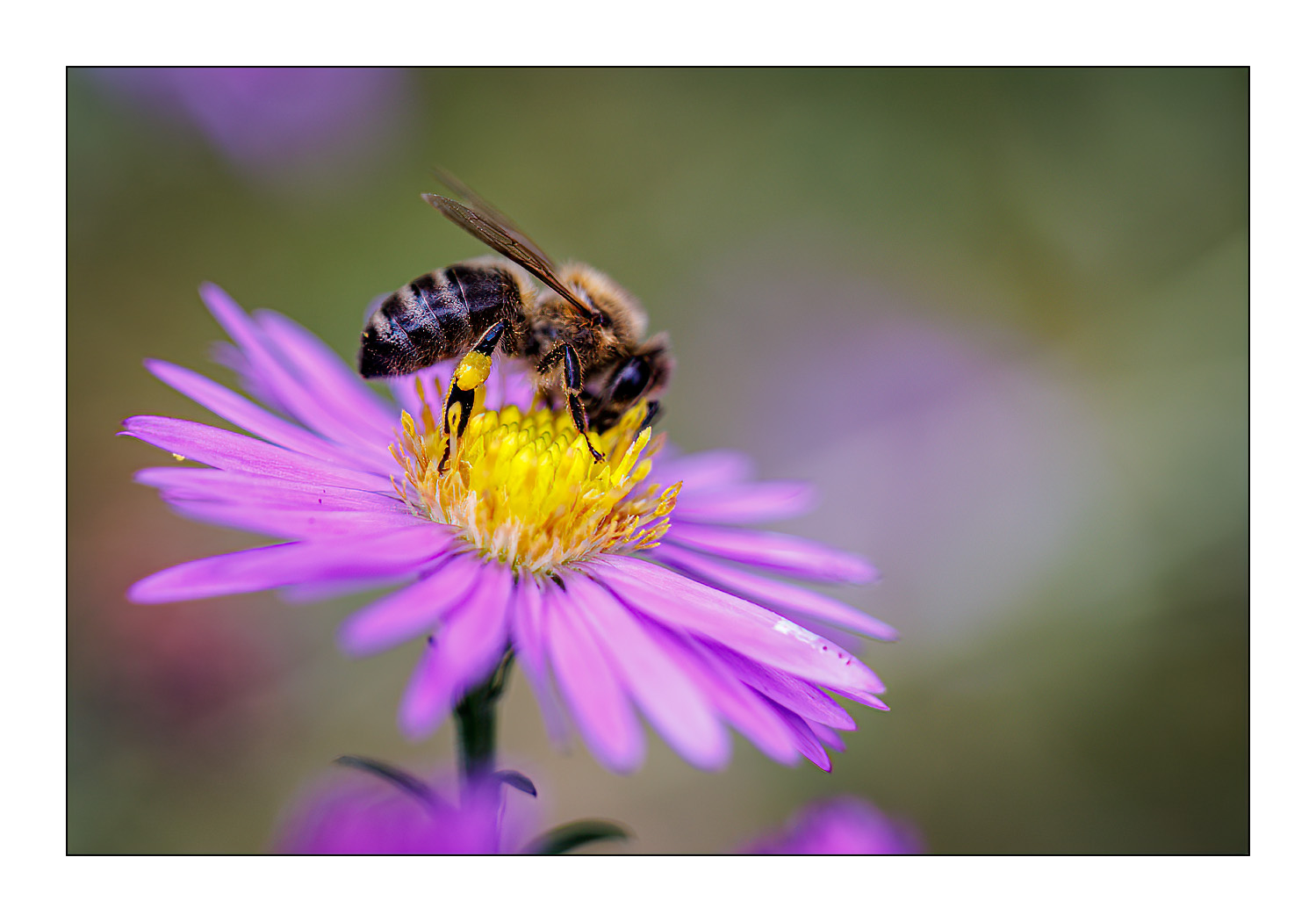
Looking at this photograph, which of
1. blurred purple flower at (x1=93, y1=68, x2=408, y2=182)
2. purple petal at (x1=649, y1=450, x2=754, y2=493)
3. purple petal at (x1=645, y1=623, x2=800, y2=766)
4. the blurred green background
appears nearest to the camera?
purple petal at (x1=645, y1=623, x2=800, y2=766)

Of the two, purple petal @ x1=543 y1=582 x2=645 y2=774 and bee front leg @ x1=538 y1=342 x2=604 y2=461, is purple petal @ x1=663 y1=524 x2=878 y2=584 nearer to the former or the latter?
bee front leg @ x1=538 y1=342 x2=604 y2=461

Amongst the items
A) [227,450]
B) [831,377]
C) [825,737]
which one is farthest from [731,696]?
[831,377]

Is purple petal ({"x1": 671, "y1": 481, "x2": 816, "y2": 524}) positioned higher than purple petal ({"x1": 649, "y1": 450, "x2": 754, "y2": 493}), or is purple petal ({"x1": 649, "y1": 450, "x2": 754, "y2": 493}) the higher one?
purple petal ({"x1": 649, "y1": 450, "x2": 754, "y2": 493})

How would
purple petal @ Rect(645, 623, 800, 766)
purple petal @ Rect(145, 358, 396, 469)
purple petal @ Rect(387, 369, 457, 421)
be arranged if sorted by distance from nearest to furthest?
purple petal @ Rect(645, 623, 800, 766)
purple petal @ Rect(145, 358, 396, 469)
purple petal @ Rect(387, 369, 457, 421)

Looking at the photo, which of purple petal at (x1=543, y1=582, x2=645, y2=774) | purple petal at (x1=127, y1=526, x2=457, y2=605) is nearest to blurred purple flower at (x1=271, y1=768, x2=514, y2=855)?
purple petal at (x1=543, y1=582, x2=645, y2=774)

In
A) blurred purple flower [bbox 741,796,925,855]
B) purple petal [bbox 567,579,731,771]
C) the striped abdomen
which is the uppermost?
the striped abdomen

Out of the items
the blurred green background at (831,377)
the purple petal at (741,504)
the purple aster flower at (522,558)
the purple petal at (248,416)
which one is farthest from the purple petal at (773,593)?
the blurred green background at (831,377)
